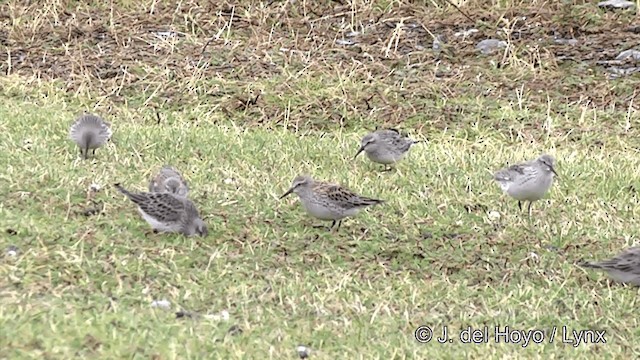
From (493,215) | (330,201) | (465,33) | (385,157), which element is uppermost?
(330,201)

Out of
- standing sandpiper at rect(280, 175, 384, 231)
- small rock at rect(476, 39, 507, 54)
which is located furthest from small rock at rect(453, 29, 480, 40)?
standing sandpiper at rect(280, 175, 384, 231)

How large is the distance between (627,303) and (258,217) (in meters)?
2.69

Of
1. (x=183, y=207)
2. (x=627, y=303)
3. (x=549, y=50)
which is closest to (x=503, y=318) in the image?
(x=627, y=303)

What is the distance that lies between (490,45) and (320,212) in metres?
7.31

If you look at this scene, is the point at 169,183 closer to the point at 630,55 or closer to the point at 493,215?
the point at 493,215

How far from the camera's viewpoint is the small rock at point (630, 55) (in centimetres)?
1461

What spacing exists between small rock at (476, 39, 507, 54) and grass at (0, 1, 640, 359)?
0.43 ft

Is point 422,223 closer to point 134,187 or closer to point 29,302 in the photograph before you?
point 134,187

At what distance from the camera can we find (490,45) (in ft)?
49.4

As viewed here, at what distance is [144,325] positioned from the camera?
6.17 meters

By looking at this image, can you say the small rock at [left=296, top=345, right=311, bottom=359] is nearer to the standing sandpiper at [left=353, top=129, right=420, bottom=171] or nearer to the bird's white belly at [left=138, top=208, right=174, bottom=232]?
the bird's white belly at [left=138, top=208, right=174, bottom=232]

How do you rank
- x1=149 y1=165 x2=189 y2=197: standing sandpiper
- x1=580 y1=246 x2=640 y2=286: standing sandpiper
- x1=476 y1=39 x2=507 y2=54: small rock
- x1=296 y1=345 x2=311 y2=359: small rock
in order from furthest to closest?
x1=476 y1=39 x2=507 y2=54: small rock → x1=149 y1=165 x2=189 y2=197: standing sandpiper → x1=580 y1=246 x2=640 y2=286: standing sandpiper → x1=296 y1=345 x2=311 y2=359: small rock

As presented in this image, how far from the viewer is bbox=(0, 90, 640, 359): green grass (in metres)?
6.29

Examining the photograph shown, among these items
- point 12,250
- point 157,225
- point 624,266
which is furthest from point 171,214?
point 624,266
